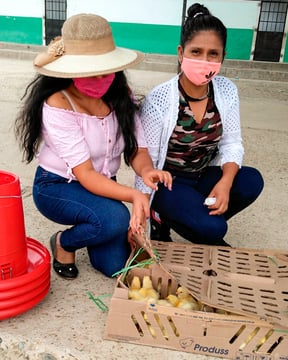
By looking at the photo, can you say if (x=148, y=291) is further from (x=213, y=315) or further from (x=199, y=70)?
(x=199, y=70)

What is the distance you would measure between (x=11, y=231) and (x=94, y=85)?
2.18 ft

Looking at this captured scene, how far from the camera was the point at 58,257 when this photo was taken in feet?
7.32

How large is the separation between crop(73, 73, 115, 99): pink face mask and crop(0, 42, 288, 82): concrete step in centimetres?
911

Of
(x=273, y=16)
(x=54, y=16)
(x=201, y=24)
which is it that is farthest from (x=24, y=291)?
(x=54, y=16)

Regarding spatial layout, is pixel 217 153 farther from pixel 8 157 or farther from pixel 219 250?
pixel 8 157

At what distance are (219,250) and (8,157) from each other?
7.94 feet

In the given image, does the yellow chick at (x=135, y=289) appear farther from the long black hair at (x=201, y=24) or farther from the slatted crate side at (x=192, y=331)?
the long black hair at (x=201, y=24)

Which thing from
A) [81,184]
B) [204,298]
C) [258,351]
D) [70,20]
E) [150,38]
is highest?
[70,20]

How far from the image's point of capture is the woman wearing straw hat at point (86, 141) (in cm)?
193

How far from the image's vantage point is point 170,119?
7.27 ft

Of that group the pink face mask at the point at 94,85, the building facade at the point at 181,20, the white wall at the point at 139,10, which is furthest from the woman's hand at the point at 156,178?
the white wall at the point at 139,10

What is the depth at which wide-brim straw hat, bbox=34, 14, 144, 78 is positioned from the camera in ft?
6.24

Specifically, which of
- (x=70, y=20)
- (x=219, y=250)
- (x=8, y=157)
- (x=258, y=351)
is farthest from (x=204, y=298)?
(x=8, y=157)

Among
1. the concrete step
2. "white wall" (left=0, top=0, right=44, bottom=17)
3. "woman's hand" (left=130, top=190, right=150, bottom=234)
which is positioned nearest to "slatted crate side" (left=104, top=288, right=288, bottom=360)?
"woman's hand" (left=130, top=190, right=150, bottom=234)
